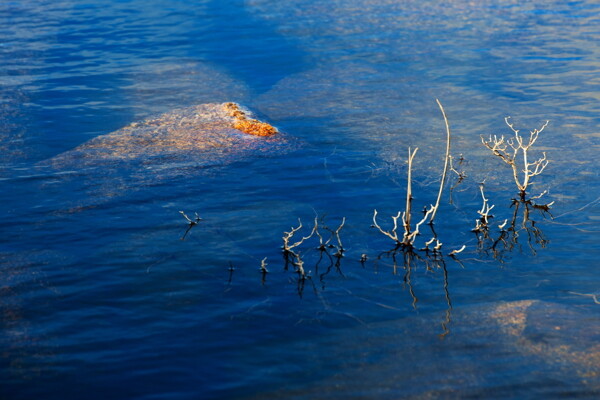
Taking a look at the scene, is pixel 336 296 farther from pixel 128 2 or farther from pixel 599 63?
pixel 128 2

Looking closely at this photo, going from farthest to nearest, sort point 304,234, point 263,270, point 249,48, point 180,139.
Answer: 1. point 249,48
2. point 180,139
3. point 304,234
4. point 263,270

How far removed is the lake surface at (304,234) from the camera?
19.5ft

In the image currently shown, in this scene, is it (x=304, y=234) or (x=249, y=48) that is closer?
(x=304, y=234)

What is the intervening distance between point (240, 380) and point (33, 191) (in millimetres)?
5131

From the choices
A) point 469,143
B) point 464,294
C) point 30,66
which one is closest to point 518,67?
point 469,143

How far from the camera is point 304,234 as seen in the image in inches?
330

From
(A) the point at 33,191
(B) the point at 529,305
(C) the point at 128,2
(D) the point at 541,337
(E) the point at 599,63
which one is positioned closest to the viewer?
(D) the point at 541,337

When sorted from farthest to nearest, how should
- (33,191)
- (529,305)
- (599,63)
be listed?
1. (599,63)
2. (33,191)
3. (529,305)

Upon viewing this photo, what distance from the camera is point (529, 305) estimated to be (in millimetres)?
6863

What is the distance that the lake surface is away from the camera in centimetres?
595

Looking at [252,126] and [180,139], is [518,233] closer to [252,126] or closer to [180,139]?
[252,126]

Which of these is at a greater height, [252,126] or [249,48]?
[252,126]

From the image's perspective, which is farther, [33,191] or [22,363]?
[33,191]

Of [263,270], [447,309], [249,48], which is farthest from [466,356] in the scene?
[249,48]
